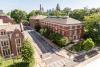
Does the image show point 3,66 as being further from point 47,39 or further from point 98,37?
point 98,37

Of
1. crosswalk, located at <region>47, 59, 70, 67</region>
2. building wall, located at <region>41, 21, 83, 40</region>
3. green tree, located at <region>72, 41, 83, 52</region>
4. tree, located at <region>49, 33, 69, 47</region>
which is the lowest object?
crosswalk, located at <region>47, 59, 70, 67</region>

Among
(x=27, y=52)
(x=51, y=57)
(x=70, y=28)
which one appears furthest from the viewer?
(x=70, y=28)

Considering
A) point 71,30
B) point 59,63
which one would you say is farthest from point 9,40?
point 71,30

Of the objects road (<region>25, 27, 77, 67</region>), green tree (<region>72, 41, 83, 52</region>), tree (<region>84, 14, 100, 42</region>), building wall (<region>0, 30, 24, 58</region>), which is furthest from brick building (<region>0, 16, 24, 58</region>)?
tree (<region>84, 14, 100, 42</region>)

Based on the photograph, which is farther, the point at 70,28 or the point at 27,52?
the point at 70,28

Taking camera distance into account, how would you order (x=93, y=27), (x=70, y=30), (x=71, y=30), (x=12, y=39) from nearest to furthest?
1. (x=12, y=39)
2. (x=70, y=30)
3. (x=71, y=30)
4. (x=93, y=27)

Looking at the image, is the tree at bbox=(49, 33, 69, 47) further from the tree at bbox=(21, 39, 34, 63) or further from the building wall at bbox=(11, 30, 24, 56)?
the tree at bbox=(21, 39, 34, 63)

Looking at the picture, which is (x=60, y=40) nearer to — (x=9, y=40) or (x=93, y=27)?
(x=93, y=27)

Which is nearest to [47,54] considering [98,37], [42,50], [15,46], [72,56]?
[42,50]

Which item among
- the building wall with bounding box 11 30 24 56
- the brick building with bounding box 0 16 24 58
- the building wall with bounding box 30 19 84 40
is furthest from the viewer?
the building wall with bounding box 30 19 84 40

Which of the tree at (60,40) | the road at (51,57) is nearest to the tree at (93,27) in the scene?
the tree at (60,40)

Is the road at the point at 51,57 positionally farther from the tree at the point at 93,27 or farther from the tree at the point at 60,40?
the tree at the point at 93,27
